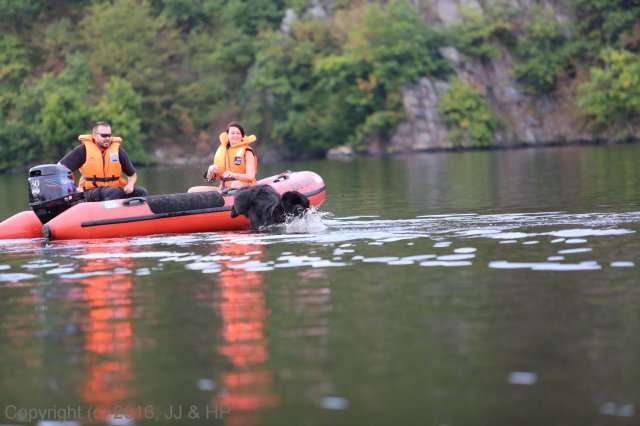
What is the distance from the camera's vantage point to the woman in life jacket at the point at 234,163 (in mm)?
14898

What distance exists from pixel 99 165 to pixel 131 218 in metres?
1.17

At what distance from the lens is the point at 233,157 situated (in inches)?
590

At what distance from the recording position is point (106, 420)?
5727mm

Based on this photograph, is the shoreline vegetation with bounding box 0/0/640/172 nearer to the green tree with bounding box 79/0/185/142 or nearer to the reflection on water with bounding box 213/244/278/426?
the green tree with bounding box 79/0/185/142

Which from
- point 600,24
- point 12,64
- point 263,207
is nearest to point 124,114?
point 12,64

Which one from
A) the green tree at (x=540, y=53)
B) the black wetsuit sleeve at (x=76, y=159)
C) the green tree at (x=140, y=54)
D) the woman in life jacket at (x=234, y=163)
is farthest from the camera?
the green tree at (x=140, y=54)

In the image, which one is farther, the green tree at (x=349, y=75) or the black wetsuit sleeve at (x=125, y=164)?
the green tree at (x=349, y=75)

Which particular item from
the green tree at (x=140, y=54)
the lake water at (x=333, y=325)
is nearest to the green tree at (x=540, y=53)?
the green tree at (x=140, y=54)

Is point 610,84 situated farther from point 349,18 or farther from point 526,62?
point 349,18

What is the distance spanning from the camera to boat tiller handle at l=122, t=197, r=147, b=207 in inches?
542

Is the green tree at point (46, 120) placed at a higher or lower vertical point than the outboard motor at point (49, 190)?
higher

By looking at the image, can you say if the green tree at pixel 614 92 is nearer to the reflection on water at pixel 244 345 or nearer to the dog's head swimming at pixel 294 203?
the dog's head swimming at pixel 294 203

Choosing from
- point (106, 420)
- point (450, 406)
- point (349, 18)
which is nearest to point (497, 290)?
point (450, 406)

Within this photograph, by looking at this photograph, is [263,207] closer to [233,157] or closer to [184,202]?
[184,202]
